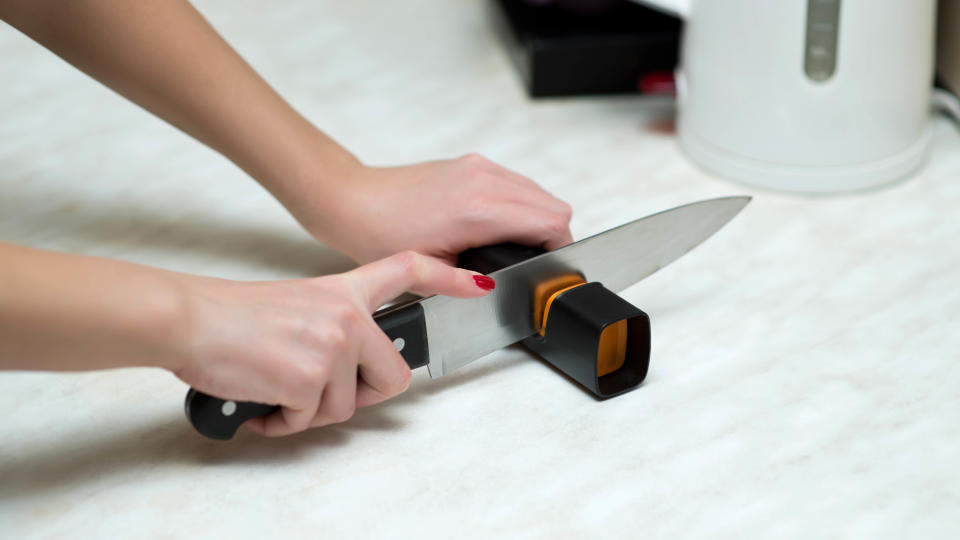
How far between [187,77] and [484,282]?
0.26m

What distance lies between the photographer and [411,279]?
57 cm

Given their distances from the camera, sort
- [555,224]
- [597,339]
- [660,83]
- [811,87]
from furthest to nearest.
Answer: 1. [660,83]
2. [811,87]
3. [555,224]
4. [597,339]

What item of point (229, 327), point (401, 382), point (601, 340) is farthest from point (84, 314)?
point (601, 340)

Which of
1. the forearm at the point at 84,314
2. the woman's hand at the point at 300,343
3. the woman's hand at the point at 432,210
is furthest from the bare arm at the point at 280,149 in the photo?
the forearm at the point at 84,314

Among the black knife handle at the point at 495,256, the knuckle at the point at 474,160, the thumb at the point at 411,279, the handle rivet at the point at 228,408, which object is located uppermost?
the knuckle at the point at 474,160

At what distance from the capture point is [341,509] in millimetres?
529

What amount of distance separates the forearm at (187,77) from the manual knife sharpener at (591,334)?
0.58 ft

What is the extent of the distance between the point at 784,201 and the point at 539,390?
335 millimetres

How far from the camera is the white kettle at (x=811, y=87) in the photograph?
2.54 ft

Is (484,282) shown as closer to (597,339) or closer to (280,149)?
(597,339)

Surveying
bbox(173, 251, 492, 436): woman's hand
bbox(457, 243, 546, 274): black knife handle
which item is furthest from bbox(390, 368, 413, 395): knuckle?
bbox(457, 243, 546, 274): black knife handle

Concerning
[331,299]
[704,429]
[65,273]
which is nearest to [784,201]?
[704,429]

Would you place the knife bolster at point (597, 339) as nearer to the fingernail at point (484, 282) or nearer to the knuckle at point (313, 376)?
the fingernail at point (484, 282)

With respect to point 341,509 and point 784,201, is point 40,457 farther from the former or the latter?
point 784,201
